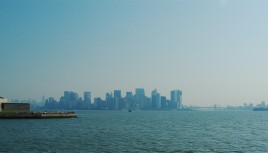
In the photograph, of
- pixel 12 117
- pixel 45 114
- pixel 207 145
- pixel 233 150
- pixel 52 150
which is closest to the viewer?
pixel 52 150

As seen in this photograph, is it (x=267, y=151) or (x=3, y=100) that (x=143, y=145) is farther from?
(x=3, y=100)

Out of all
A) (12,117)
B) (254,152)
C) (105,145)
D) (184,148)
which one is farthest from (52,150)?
(12,117)

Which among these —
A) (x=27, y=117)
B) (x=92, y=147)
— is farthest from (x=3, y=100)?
(x=92, y=147)

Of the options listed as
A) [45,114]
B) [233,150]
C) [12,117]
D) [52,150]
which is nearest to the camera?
[52,150]

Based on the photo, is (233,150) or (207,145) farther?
(207,145)

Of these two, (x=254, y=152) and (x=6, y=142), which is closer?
(x=254, y=152)

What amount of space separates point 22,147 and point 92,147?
8.33 m

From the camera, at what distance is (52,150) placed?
41531 mm

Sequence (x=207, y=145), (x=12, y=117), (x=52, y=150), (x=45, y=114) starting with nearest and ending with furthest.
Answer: (x=52, y=150)
(x=207, y=145)
(x=12, y=117)
(x=45, y=114)

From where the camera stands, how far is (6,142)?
4844 cm

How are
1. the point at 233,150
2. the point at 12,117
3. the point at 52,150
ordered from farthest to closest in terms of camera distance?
the point at 12,117 < the point at 233,150 < the point at 52,150

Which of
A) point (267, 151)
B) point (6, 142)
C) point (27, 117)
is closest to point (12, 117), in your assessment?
point (27, 117)

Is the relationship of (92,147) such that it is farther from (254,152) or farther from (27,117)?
(27,117)

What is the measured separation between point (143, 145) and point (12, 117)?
230 ft
